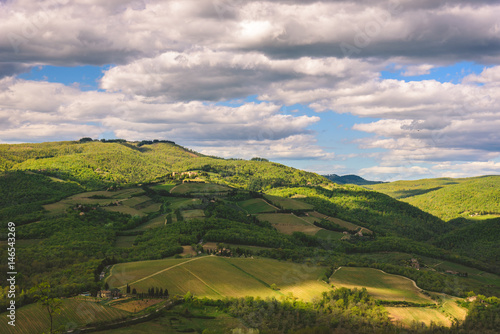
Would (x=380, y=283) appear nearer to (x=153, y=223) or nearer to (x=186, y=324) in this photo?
(x=186, y=324)

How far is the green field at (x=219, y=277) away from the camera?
273 ft

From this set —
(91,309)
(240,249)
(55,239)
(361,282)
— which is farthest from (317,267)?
(55,239)

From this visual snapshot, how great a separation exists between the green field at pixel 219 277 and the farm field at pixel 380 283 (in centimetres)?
654

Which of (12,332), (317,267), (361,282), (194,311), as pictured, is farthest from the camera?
(317,267)

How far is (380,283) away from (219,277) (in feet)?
145

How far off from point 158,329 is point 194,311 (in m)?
10.8

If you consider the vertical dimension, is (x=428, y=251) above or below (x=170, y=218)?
below

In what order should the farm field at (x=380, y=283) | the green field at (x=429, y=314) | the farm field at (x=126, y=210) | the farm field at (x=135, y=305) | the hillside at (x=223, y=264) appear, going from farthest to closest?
the farm field at (x=126, y=210), the farm field at (x=380, y=283), the green field at (x=429, y=314), the hillside at (x=223, y=264), the farm field at (x=135, y=305)

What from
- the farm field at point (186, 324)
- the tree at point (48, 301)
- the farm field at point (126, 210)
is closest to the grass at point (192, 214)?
the farm field at point (126, 210)

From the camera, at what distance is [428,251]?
160750 mm

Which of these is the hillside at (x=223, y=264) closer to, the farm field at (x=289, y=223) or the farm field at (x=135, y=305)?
the farm field at (x=135, y=305)

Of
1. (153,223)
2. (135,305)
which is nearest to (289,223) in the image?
(153,223)

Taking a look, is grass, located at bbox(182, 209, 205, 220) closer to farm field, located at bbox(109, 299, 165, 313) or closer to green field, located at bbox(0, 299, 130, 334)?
farm field, located at bbox(109, 299, 165, 313)

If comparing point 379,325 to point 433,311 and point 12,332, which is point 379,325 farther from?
point 12,332
